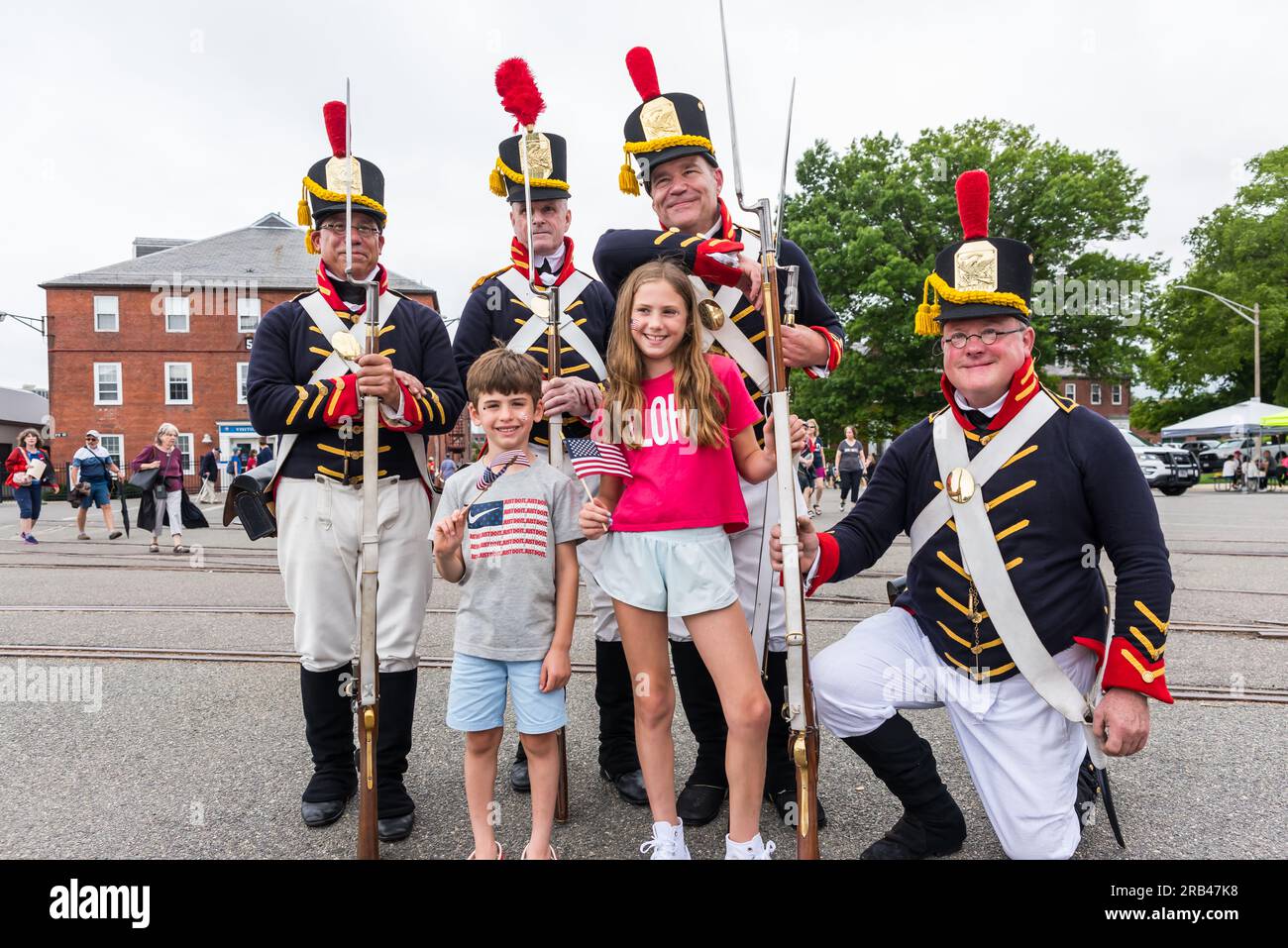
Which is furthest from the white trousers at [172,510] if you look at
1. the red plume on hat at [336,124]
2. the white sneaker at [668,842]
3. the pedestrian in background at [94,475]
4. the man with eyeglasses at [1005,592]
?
the man with eyeglasses at [1005,592]

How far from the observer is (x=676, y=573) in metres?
2.67

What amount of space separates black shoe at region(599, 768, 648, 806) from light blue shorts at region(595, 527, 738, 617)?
37.5 inches

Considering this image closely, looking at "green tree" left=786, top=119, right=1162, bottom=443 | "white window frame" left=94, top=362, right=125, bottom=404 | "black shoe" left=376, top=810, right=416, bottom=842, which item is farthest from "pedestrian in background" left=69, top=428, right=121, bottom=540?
"white window frame" left=94, top=362, right=125, bottom=404

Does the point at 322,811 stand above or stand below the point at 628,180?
below

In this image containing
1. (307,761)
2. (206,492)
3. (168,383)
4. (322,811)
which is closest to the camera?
(322,811)

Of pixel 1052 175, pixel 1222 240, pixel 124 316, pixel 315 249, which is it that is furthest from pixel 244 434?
pixel 1222 240

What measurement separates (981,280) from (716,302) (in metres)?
0.89

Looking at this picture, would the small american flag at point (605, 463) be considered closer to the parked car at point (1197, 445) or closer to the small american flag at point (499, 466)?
the small american flag at point (499, 466)

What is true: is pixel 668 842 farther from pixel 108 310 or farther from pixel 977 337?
pixel 108 310

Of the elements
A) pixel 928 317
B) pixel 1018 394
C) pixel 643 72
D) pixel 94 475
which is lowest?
pixel 94 475

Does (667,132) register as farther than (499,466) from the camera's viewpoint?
Yes

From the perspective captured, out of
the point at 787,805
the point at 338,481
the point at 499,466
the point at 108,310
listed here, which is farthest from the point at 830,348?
the point at 108,310

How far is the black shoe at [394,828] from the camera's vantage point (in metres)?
3.07
